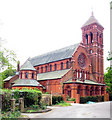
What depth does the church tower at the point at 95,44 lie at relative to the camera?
167ft

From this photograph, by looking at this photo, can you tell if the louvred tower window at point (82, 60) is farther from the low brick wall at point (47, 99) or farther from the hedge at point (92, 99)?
the low brick wall at point (47, 99)

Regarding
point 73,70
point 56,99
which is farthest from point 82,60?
point 56,99

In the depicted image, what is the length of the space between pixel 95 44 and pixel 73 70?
Result: 14040 mm

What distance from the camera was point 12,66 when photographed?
2153 cm

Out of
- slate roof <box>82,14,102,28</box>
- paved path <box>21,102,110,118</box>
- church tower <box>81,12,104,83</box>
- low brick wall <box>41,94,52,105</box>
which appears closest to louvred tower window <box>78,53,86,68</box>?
church tower <box>81,12,104,83</box>

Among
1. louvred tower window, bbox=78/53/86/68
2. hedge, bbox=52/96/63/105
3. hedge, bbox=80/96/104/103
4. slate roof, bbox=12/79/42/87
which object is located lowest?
hedge, bbox=80/96/104/103

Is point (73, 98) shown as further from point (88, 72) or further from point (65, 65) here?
point (88, 72)

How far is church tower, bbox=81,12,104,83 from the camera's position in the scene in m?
51.0

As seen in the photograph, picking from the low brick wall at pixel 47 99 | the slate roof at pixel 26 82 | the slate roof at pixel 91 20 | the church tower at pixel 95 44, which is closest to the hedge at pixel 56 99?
the low brick wall at pixel 47 99

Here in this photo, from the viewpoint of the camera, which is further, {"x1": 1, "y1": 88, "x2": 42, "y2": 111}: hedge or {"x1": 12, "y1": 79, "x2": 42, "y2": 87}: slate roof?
{"x1": 12, "y1": 79, "x2": 42, "y2": 87}: slate roof

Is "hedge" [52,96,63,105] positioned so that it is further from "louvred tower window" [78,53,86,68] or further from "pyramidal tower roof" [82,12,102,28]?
"pyramidal tower roof" [82,12,102,28]

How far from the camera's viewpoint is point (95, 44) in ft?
171

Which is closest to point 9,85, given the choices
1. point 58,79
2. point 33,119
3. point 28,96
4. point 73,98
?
point 58,79

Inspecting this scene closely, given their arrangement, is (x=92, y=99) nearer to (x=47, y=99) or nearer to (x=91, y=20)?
(x=47, y=99)
